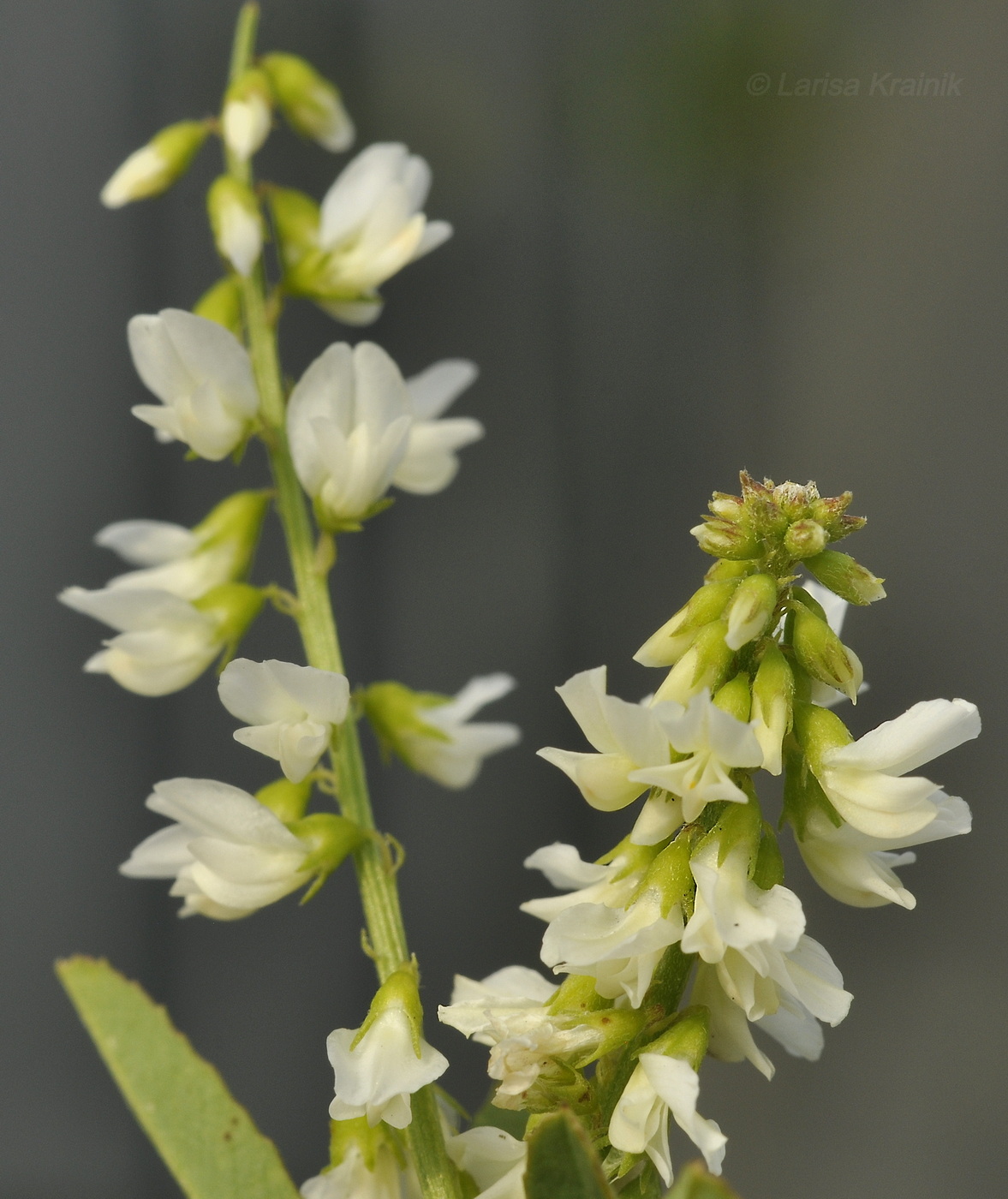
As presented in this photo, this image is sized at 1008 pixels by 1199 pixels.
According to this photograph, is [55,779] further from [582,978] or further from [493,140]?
[582,978]

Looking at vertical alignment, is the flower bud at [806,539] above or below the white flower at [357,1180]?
above

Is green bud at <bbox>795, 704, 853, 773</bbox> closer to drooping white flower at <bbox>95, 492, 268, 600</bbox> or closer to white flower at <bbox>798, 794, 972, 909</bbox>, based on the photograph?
white flower at <bbox>798, 794, 972, 909</bbox>

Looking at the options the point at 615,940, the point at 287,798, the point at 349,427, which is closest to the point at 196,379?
the point at 349,427

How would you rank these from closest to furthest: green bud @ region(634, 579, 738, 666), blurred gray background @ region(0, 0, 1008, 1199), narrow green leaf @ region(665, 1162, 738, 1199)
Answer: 1. narrow green leaf @ region(665, 1162, 738, 1199)
2. green bud @ region(634, 579, 738, 666)
3. blurred gray background @ region(0, 0, 1008, 1199)

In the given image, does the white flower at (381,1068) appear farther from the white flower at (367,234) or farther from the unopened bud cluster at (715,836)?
the white flower at (367,234)

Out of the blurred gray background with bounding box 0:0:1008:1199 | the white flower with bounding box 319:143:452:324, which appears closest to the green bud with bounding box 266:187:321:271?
the white flower with bounding box 319:143:452:324

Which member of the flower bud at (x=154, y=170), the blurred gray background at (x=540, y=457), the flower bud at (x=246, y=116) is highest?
the flower bud at (x=246, y=116)

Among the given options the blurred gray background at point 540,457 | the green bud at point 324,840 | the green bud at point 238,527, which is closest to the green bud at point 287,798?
the green bud at point 324,840

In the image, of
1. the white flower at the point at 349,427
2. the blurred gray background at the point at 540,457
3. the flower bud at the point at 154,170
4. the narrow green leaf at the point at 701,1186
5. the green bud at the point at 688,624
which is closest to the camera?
the narrow green leaf at the point at 701,1186

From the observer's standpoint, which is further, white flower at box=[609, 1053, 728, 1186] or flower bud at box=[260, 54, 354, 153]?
flower bud at box=[260, 54, 354, 153]
